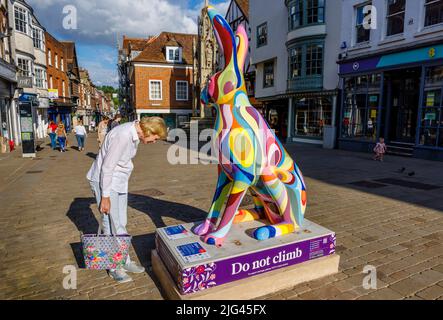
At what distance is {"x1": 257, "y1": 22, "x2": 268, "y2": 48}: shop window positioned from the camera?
22.2 meters

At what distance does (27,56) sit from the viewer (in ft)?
70.7

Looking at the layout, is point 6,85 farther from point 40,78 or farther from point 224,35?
point 224,35

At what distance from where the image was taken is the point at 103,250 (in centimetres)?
314

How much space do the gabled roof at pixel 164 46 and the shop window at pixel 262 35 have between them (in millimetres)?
13148

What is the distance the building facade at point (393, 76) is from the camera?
40.9ft

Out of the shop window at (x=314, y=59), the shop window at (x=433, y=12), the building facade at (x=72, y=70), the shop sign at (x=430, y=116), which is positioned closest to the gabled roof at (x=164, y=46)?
the building facade at (x=72, y=70)

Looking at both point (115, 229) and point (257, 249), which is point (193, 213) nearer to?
point (115, 229)

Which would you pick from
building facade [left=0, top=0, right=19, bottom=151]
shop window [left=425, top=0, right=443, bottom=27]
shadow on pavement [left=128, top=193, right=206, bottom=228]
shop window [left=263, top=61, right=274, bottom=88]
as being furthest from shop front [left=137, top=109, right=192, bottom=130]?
shadow on pavement [left=128, top=193, right=206, bottom=228]

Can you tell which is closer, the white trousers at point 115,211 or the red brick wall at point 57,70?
the white trousers at point 115,211

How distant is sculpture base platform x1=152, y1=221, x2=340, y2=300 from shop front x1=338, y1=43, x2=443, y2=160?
12.0 metres

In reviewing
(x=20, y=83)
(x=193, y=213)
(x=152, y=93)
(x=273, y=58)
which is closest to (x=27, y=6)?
(x=20, y=83)

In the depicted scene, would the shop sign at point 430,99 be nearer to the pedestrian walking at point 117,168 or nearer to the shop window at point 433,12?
the shop window at point 433,12

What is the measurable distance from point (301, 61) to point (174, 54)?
63.2 feet

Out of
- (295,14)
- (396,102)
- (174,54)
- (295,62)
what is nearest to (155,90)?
(174,54)
